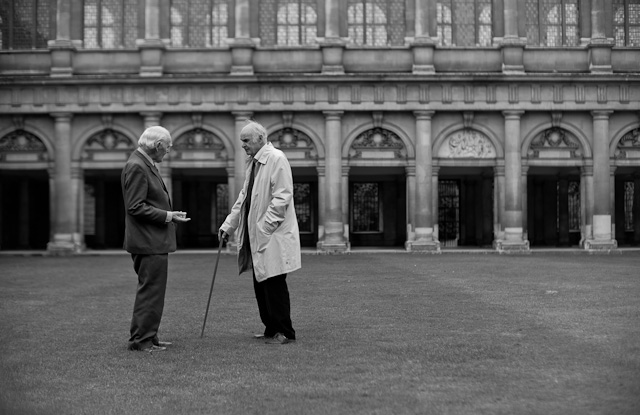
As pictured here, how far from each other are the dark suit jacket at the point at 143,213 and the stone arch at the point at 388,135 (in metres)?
22.9

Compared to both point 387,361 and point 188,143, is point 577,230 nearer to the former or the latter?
point 188,143

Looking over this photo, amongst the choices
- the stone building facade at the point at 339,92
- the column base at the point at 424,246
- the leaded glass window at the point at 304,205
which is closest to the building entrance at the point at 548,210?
the stone building facade at the point at 339,92

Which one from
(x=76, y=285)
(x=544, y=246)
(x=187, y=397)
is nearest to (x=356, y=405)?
(x=187, y=397)

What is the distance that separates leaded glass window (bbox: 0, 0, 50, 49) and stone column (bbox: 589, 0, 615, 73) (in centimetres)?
2099

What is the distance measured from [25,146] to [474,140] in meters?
17.4

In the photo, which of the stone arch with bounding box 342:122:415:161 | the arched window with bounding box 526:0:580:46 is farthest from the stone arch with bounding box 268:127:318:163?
the arched window with bounding box 526:0:580:46

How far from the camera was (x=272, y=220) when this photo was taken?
29.9 feet

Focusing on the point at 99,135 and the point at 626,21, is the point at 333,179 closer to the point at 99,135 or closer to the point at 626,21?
the point at 99,135

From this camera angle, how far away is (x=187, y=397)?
21.4ft

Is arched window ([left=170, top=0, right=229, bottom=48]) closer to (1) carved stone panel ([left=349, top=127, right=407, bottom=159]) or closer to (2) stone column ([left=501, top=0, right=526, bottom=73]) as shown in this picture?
(1) carved stone panel ([left=349, top=127, right=407, bottom=159])

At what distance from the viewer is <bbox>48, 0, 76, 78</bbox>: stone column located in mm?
31688

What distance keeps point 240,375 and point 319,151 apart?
24513mm

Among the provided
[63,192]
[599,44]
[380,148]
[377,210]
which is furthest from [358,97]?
[63,192]

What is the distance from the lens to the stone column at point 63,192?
3170 centimetres
